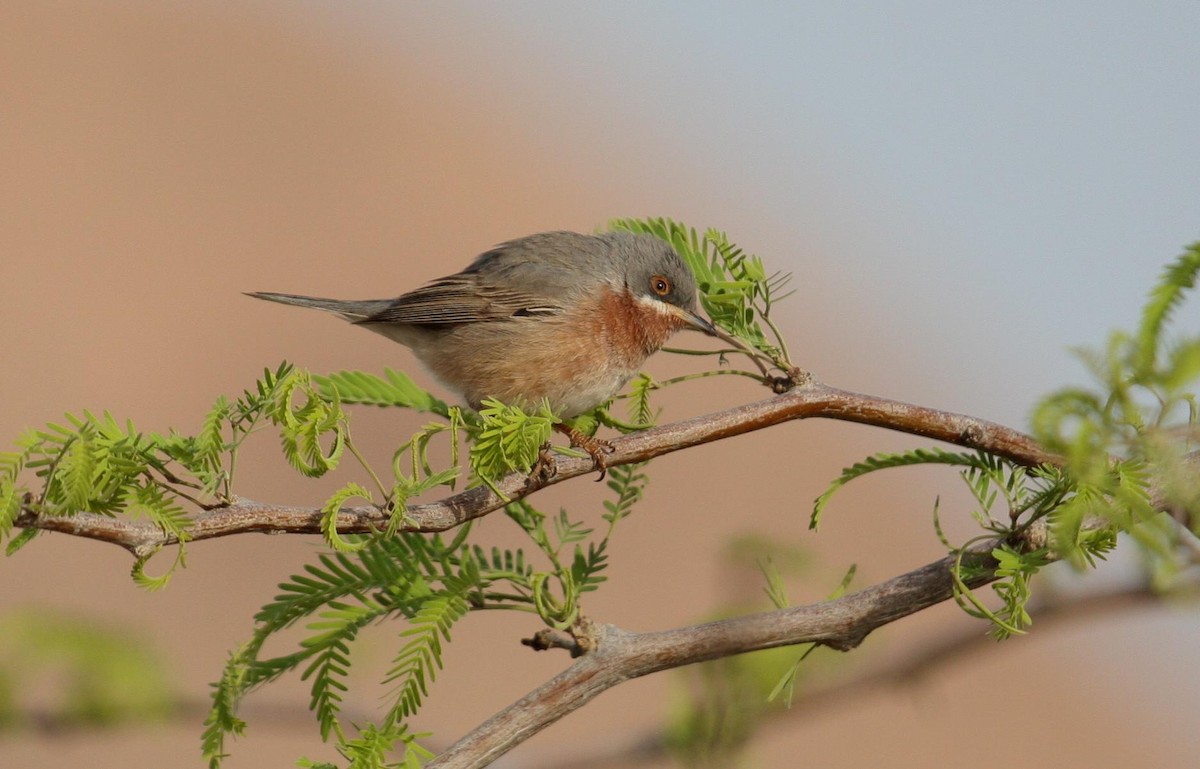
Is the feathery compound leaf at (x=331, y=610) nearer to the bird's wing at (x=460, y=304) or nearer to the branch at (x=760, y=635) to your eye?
the branch at (x=760, y=635)

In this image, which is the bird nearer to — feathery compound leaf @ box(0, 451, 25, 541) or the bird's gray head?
the bird's gray head

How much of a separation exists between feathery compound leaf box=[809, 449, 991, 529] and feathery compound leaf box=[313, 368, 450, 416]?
1409mm

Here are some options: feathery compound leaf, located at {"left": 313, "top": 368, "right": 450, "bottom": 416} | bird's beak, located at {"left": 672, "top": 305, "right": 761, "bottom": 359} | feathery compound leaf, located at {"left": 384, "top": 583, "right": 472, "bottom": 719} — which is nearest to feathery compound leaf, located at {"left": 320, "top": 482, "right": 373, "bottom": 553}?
feathery compound leaf, located at {"left": 384, "top": 583, "right": 472, "bottom": 719}

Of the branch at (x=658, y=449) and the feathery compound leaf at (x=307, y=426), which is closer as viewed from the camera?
the branch at (x=658, y=449)

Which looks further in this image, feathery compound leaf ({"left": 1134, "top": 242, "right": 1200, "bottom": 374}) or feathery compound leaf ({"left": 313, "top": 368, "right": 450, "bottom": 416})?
feathery compound leaf ({"left": 313, "top": 368, "right": 450, "bottom": 416})

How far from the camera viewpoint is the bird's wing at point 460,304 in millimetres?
6375

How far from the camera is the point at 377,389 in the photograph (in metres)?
3.40

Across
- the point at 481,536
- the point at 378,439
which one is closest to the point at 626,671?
the point at 481,536

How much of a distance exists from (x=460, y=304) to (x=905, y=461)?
13.7 feet

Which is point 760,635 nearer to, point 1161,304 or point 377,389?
point 1161,304

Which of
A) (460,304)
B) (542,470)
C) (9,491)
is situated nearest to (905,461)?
(542,470)

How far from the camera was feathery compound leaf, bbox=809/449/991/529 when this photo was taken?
8.82ft

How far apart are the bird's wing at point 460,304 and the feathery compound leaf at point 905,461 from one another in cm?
370

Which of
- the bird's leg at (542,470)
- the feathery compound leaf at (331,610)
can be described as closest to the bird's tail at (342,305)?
the bird's leg at (542,470)
